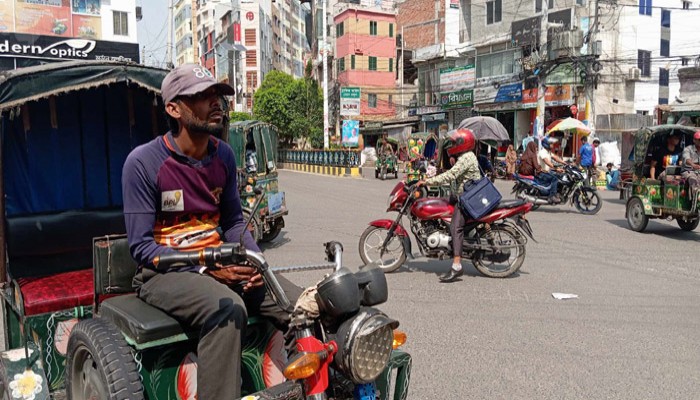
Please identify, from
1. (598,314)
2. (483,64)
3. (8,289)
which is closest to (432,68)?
(483,64)

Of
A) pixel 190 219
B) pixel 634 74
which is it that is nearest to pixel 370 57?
pixel 634 74

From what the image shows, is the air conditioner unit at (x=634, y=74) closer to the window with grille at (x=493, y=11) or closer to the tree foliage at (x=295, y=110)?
the window with grille at (x=493, y=11)

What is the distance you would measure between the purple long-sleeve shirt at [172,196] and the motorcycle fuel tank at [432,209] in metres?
4.34

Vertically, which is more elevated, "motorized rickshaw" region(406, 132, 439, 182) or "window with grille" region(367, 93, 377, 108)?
"window with grille" region(367, 93, 377, 108)

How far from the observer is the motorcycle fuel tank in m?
7.04

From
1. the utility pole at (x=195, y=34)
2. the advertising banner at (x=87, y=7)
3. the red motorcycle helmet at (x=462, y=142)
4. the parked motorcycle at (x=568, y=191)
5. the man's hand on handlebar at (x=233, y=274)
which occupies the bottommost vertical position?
the parked motorcycle at (x=568, y=191)

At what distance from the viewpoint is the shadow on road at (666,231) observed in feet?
33.0

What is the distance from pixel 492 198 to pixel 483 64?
26195 millimetres

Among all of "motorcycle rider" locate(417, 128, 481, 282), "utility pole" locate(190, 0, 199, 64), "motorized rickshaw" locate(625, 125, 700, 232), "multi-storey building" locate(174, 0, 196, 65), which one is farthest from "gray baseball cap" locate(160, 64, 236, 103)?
"multi-storey building" locate(174, 0, 196, 65)

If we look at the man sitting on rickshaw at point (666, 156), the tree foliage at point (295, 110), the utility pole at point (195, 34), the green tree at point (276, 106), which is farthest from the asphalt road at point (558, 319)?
the utility pole at point (195, 34)

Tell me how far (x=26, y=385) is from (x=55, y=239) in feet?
4.15

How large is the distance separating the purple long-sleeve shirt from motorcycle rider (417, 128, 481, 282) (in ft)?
14.0

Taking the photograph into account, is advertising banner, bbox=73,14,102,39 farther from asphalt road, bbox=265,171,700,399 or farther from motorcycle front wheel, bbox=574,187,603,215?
motorcycle front wheel, bbox=574,187,603,215

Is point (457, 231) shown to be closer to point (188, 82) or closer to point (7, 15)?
point (188, 82)
